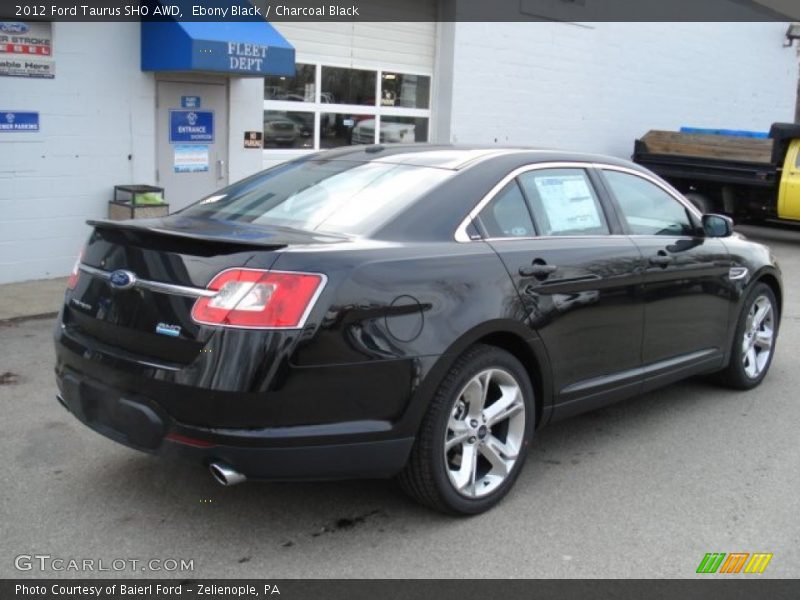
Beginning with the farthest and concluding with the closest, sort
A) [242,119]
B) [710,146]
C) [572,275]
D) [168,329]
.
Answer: [710,146] < [242,119] < [572,275] < [168,329]

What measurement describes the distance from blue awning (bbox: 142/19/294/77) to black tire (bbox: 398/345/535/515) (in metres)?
6.16

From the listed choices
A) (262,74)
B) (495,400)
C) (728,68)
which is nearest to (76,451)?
(495,400)

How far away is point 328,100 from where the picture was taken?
1212 cm

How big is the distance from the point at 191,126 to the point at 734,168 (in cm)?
894

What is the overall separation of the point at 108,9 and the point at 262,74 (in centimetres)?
171

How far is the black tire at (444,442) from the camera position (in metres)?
3.66

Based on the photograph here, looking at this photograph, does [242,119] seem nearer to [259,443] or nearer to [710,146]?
[259,443]

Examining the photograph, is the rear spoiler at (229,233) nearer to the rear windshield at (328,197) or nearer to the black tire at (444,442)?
the rear windshield at (328,197)

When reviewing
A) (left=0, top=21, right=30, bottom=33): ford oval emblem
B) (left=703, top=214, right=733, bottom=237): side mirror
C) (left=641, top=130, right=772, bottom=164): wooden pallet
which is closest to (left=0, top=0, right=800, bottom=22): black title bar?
(left=0, top=21, right=30, bottom=33): ford oval emblem

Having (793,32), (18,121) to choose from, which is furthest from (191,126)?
(793,32)

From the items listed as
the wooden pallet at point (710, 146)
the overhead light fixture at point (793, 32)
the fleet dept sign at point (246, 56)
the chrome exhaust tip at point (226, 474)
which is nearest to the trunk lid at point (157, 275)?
the chrome exhaust tip at point (226, 474)

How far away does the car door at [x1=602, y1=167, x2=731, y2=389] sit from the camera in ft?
16.2

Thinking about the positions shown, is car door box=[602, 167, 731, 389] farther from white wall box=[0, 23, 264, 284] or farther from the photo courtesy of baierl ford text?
white wall box=[0, 23, 264, 284]
